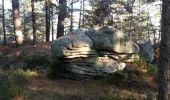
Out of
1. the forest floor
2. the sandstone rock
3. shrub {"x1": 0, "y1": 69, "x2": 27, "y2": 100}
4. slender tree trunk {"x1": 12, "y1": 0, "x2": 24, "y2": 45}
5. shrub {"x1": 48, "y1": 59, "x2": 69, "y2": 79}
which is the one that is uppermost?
slender tree trunk {"x1": 12, "y1": 0, "x2": 24, "y2": 45}

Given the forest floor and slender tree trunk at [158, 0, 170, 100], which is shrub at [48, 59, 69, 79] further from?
slender tree trunk at [158, 0, 170, 100]

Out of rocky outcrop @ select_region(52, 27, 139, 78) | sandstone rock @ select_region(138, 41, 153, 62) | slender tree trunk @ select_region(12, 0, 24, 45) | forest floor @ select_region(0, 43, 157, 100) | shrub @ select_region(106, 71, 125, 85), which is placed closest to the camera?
forest floor @ select_region(0, 43, 157, 100)

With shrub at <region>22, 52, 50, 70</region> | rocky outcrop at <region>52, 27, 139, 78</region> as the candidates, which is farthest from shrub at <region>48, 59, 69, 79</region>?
shrub at <region>22, 52, 50, 70</region>

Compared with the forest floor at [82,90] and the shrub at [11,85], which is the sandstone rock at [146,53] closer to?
the forest floor at [82,90]

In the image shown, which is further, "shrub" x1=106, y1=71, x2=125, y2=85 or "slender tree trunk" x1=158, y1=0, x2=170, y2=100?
"shrub" x1=106, y1=71, x2=125, y2=85

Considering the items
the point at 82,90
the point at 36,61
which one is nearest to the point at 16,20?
the point at 36,61

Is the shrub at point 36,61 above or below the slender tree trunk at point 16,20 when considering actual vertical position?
below

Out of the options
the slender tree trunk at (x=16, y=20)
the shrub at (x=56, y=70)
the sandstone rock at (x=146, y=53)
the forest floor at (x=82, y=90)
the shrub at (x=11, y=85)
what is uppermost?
the slender tree trunk at (x=16, y=20)

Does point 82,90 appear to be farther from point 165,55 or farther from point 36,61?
point 36,61

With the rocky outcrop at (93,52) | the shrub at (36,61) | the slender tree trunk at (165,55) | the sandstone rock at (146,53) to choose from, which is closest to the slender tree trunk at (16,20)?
the shrub at (36,61)

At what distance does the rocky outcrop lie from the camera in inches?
543

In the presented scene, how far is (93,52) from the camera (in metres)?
14.2

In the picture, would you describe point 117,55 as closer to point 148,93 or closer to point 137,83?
point 137,83

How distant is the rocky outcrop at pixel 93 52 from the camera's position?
13797mm
